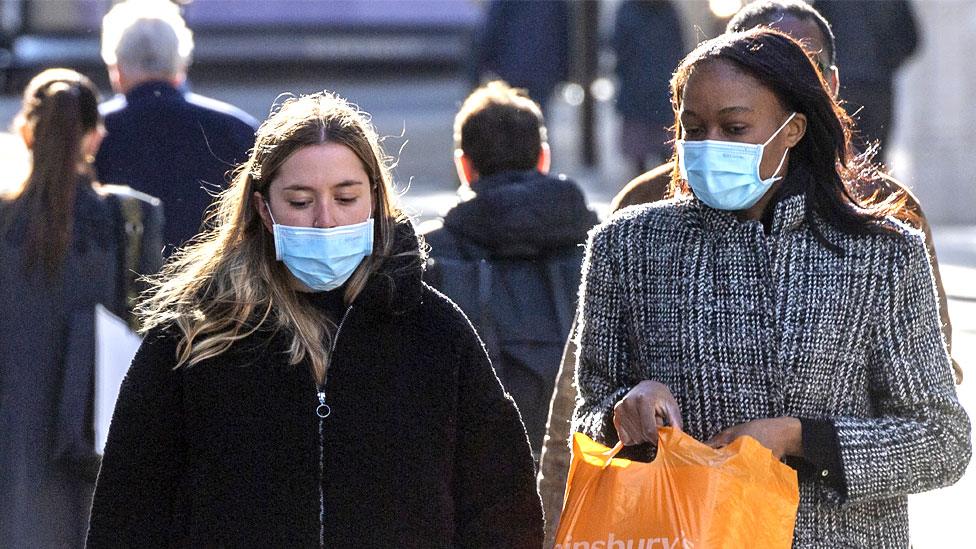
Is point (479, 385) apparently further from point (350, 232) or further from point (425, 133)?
point (425, 133)

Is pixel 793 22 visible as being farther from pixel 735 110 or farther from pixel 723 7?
pixel 723 7

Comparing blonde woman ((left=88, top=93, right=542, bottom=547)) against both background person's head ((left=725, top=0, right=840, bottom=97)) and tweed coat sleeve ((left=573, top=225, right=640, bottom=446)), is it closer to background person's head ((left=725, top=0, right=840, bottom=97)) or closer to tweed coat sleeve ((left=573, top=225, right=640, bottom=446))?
tweed coat sleeve ((left=573, top=225, right=640, bottom=446))

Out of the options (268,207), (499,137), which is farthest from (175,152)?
(268,207)

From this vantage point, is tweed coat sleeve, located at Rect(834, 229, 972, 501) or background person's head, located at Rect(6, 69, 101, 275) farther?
background person's head, located at Rect(6, 69, 101, 275)

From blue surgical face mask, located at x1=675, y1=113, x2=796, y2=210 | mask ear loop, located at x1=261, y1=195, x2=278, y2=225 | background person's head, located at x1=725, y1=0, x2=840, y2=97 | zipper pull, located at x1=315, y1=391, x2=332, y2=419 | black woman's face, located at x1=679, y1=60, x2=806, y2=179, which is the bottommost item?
zipper pull, located at x1=315, y1=391, x2=332, y2=419

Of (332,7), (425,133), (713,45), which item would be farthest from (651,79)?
(713,45)

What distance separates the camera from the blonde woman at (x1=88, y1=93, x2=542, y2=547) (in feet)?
9.85

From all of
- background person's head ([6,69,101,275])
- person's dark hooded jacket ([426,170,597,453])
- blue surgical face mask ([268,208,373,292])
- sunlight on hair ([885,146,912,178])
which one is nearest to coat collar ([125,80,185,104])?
background person's head ([6,69,101,275])

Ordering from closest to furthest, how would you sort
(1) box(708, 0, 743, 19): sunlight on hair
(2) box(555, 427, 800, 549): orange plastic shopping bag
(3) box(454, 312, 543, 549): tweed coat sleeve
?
(2) box(555, 427, 800, 549): orange plastic shopping bag
(3) box(454, 312, 543, 549): tweed coat sleeve
(1) box(708, 0, 743, 19): sunlight on hair

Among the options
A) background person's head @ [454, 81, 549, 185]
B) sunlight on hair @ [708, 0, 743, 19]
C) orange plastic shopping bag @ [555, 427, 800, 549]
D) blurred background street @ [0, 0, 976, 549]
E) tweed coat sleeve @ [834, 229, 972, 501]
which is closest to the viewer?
orange plastic shopping bag @ [555, 427, 800, 549]

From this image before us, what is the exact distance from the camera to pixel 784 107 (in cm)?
307

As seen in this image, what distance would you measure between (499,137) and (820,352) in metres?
2.06

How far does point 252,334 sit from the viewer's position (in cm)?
308

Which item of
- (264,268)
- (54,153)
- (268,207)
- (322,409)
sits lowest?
(322,409)
